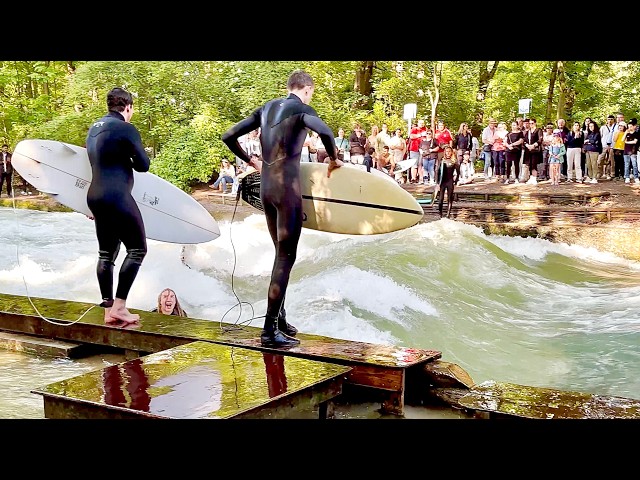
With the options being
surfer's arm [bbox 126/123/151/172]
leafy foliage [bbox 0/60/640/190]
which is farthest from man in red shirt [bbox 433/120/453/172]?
surfer's arm [bbox 126/123/151/172]

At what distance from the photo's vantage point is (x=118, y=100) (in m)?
4.01

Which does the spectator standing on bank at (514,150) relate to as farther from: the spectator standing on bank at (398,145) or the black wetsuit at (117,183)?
the black wetsuit at (117,183)

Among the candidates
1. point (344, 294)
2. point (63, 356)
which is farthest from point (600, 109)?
point (63, 356)

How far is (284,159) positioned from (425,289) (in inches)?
243

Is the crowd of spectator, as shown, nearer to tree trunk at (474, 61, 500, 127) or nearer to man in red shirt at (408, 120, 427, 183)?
man in red shirt at (408, 120, 427, 183)

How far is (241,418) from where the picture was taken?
2.74 meters

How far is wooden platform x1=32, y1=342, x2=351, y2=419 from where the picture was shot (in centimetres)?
280

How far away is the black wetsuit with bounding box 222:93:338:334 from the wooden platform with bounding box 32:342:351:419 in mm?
465

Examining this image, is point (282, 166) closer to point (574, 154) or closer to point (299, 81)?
point (299, 81)

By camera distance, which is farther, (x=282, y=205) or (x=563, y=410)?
(x=282, y=205)

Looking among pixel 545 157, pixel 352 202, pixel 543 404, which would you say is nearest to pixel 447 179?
pixel 545 157

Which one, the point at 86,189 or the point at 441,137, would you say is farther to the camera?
the point at 441,137
